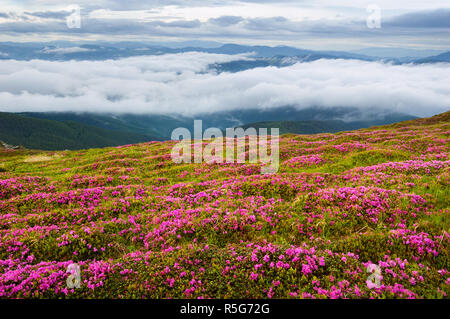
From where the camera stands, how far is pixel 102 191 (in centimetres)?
1387

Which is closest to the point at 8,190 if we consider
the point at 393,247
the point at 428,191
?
the point at 393,247

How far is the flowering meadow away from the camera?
18.9 feet

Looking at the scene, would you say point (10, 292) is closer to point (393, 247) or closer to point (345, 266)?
point (345, 266)

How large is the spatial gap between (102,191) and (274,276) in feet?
37.5

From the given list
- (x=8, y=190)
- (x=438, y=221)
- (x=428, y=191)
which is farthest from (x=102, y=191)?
(x=428, y=191)

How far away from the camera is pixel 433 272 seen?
18.2ft

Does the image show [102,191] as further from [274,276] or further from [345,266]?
[345,266]

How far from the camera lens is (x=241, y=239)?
→ 26.7 feet

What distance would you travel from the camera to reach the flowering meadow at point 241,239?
5.77m

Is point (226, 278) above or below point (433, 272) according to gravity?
below
